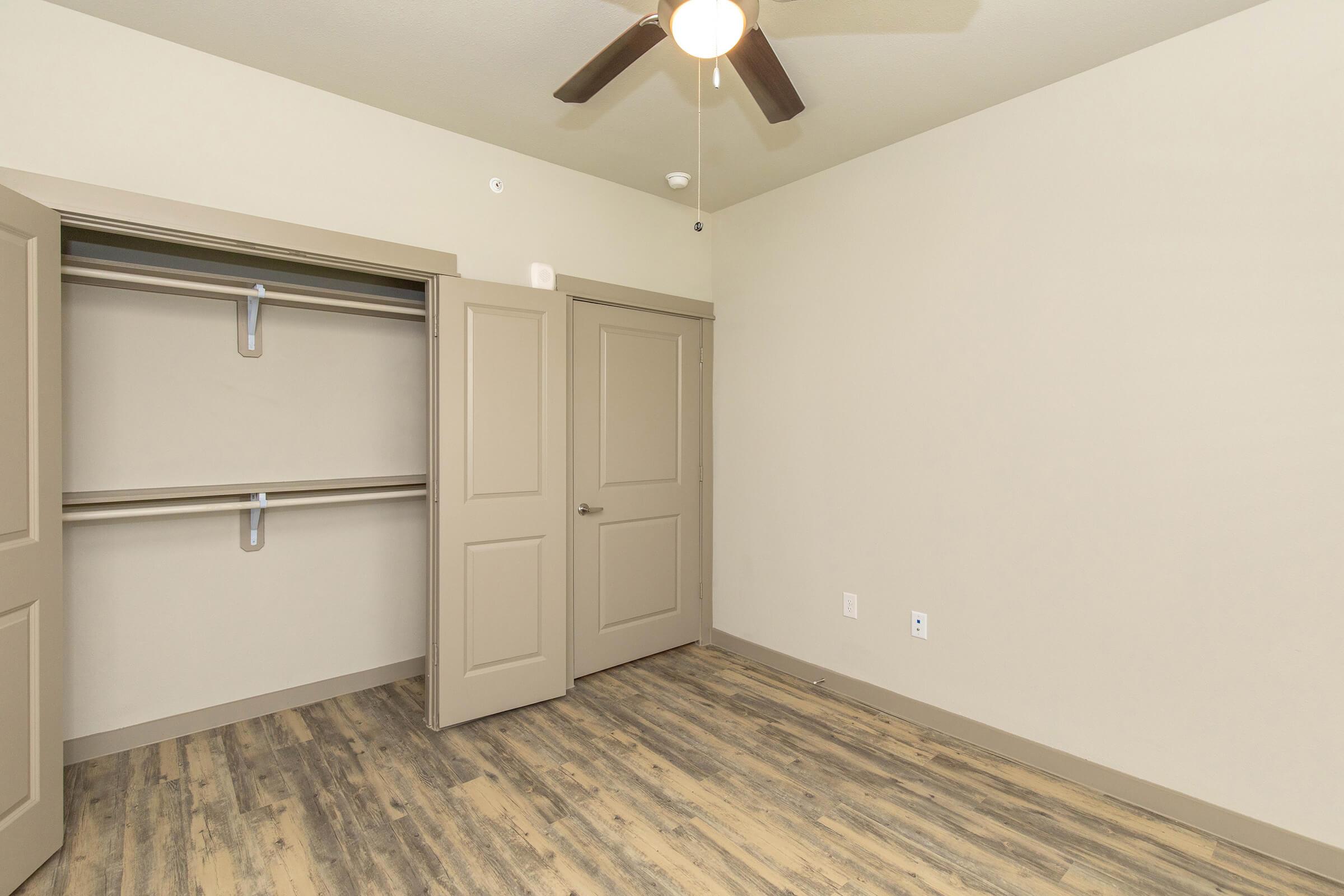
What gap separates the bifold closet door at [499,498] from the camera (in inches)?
113

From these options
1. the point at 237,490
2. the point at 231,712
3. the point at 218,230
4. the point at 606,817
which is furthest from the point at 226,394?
the point at 606,817

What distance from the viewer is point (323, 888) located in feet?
6.15

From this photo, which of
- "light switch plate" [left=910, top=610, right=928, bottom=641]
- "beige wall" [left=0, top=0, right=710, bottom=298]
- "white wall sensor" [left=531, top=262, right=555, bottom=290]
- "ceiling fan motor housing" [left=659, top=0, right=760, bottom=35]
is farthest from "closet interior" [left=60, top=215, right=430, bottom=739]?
"light switch plate" [left=910, top=610, right=928, bottom=641]

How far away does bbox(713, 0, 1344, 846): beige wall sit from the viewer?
80.5 inches

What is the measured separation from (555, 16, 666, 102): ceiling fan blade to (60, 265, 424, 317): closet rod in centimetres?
138

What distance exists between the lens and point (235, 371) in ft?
9.16

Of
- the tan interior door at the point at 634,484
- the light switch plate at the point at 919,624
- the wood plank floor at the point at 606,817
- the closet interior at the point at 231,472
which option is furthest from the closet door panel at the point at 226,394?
the light switch plate at the point at 919,624

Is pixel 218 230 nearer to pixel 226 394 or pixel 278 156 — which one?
pixel 278 156

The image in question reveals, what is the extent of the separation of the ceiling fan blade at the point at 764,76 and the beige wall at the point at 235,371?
1.73 meters

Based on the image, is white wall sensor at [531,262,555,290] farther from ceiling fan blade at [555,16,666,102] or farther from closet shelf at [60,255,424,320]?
ceiling fan blade at [555,16,666,102]

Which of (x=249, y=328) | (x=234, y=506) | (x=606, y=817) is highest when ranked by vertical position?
(x=249, y=328)

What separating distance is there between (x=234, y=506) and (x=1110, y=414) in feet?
11.5

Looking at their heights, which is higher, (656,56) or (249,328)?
(656,56)

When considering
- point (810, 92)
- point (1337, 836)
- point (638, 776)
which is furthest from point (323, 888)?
point (810, 92)
